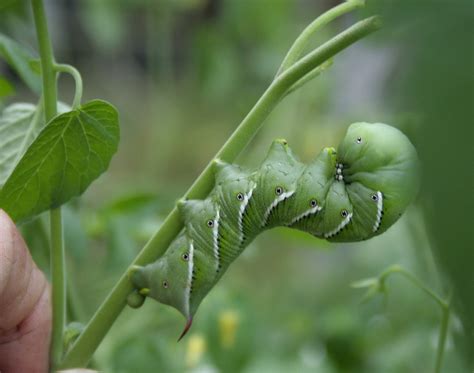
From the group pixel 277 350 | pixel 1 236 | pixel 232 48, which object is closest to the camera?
pixel 1 236

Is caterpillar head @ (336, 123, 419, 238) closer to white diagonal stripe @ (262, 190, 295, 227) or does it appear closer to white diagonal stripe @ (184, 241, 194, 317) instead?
white diagonal stripe @ (262, 190, 295, 227)

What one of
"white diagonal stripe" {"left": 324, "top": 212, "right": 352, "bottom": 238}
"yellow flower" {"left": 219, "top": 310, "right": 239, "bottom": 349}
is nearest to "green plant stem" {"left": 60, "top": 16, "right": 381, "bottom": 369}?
"white diagonal stripe" {"left": 324, "top": 212, "right": 352, "bottom": 238}

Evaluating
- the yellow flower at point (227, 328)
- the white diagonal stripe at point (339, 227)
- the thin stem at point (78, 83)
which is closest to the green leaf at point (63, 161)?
the thin stem at point (78, 83)

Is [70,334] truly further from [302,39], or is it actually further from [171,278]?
[302,39]

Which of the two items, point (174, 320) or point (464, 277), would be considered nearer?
point (464, 277)

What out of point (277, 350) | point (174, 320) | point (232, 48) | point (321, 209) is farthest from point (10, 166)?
point (232, 48)

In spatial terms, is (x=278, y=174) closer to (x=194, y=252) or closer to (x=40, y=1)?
(x=194, y=252)

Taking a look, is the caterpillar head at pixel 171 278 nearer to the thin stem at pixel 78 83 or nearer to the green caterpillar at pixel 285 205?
the green caterpillar at pixel 285 205
